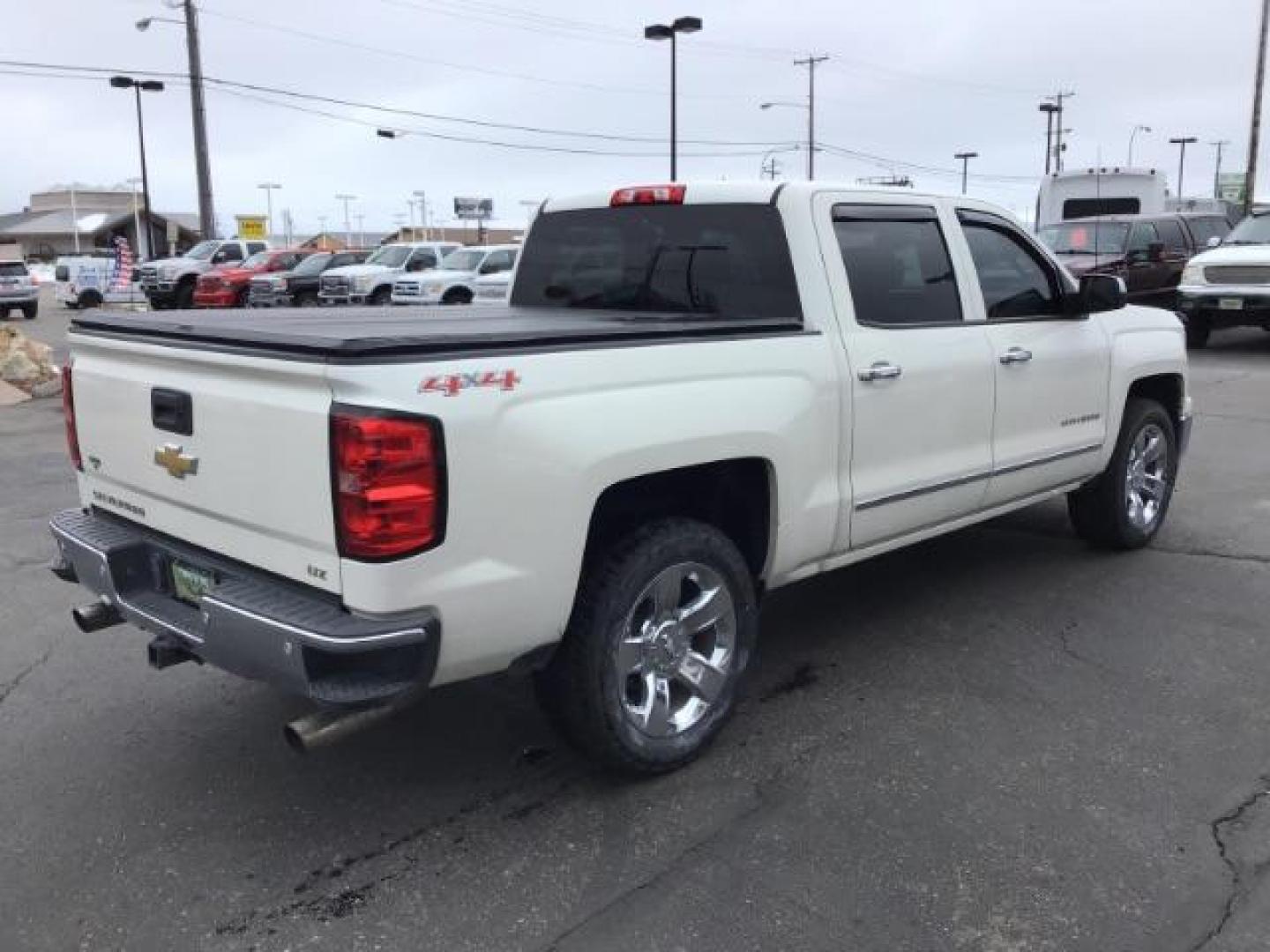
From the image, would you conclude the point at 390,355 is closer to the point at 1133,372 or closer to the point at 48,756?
the point at 48,756

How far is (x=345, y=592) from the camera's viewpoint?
9.63 ft

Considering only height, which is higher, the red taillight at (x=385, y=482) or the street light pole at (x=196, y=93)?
the street light pole at (x=196, y=93)

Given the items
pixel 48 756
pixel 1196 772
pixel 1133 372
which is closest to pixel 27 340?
pixel 48 756

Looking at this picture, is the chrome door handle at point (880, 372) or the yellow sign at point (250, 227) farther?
the yellow sign at point (250, 227)

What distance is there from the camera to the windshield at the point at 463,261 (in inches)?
1011

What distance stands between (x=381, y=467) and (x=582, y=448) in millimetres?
606

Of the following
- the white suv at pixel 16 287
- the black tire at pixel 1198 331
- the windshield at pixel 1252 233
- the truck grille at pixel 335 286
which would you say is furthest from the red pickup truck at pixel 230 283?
the windshield at pixel 1252 233

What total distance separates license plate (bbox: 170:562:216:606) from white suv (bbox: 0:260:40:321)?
3056 centimetres

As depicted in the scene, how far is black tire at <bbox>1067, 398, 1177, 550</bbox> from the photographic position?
5.94 metres

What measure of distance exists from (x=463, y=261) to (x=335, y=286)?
10.4 ft

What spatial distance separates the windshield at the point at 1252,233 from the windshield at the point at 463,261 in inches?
596

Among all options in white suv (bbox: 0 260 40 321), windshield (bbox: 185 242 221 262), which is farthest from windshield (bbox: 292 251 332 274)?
white suv (bbox: 0 260 40 321)

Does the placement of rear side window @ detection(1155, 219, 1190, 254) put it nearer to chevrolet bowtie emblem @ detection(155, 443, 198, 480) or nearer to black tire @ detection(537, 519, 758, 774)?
black tire @ detection(537, 519, 758, 774)

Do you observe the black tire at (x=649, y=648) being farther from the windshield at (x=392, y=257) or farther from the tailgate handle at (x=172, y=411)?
the windshield at (x=392, y=257)
